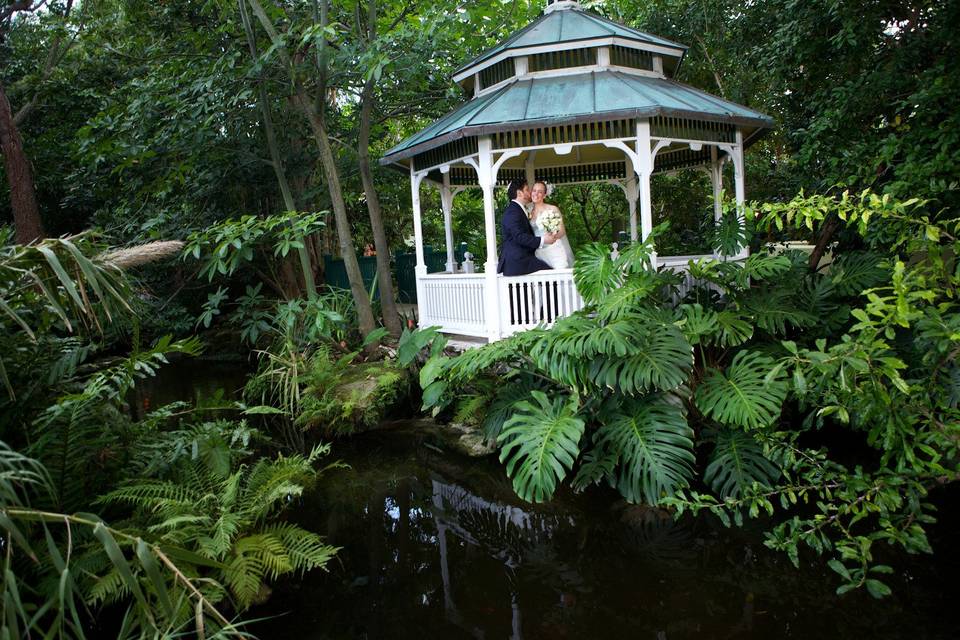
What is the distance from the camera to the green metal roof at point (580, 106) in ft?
24.0

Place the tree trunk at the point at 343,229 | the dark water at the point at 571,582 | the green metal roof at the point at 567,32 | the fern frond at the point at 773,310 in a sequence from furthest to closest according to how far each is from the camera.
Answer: the tree trunk at the point at 343,229, the green metal roof at the point at 567,32, the fern frond at the point at 773,310, the dark water at the point at 571,582

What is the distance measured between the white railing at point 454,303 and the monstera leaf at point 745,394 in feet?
10.5

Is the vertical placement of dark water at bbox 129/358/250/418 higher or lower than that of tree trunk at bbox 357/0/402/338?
lower

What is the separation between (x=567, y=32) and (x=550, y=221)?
2640 mm

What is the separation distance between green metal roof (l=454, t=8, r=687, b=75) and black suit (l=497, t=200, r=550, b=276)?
2258mm

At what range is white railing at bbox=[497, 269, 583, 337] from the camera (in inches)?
296

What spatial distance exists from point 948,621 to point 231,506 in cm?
429

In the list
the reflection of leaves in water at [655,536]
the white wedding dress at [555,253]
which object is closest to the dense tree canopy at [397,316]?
the reflection of leaves in water at [655,536]

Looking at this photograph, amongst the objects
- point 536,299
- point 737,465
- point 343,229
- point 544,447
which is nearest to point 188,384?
point 343,229

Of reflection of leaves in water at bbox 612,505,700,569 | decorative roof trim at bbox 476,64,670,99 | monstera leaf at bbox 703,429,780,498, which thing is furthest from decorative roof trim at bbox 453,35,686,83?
reflection of leaves in water at bbox 612,505,700,569

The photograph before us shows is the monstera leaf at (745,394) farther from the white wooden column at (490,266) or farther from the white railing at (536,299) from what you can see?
the white wooden column at (490,266)

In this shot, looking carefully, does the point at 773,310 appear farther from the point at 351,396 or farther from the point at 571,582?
the point at 351,396

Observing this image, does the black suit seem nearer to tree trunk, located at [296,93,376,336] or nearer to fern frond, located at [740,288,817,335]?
fern frond, located at [740,288,817,335]

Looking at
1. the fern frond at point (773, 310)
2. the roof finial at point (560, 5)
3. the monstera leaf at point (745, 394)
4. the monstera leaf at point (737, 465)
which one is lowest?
the monstera leaf at point (737, 465)
